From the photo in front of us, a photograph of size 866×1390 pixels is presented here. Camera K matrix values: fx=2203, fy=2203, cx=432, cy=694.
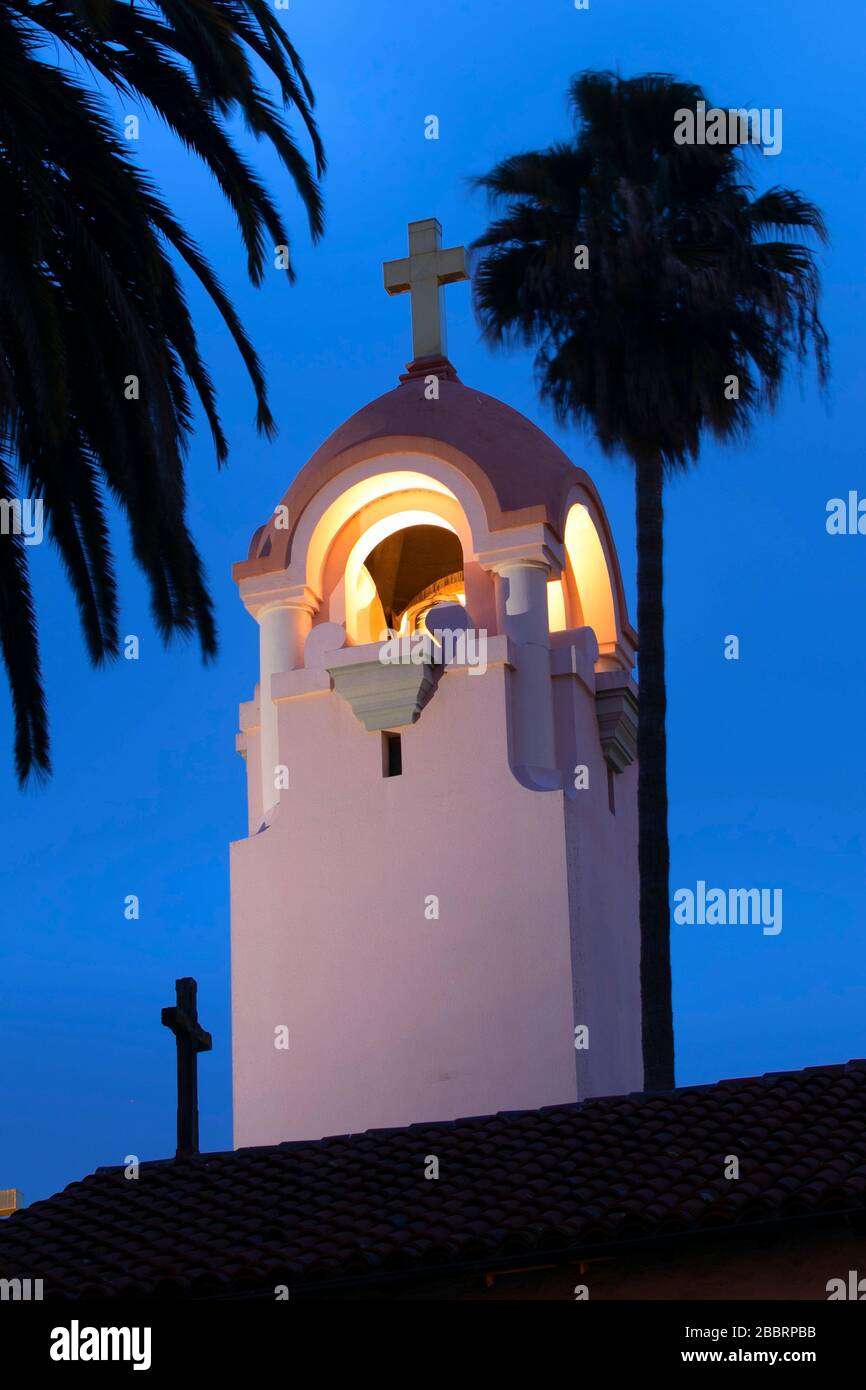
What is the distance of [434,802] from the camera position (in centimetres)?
2269

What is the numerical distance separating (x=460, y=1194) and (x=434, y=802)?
653cm

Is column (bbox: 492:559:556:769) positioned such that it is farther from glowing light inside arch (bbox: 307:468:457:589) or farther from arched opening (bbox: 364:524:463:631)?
arched opening (bbox: 364:524:463:631)

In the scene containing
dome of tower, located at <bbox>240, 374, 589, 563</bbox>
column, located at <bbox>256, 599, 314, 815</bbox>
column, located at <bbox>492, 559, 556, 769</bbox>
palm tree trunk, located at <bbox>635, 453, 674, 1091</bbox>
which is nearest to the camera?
palm tree trunk, located at <bbox>635, 453, 674, 1091</bbox>

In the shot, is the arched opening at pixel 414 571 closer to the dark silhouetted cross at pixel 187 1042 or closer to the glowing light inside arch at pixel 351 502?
the glowing light inside arch at pixel 351 502

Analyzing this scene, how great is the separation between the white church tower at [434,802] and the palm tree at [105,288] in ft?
22.5

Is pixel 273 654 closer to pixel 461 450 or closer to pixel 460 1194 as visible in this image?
pixel 461 450

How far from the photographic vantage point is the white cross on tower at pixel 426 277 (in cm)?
2553

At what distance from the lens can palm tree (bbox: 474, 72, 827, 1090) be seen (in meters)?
25.5

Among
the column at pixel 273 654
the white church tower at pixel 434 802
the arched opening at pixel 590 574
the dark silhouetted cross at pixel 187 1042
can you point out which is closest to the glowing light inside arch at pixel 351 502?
the white church tower at pixel 434 802

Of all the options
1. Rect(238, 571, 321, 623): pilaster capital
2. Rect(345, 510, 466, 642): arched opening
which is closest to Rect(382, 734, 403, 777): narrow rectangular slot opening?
Rect(238, 571, 321, 623): pilaster capital

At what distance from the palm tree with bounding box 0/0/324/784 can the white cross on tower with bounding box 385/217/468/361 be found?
30.0 ft

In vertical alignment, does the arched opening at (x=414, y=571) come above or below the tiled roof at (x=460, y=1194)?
above
